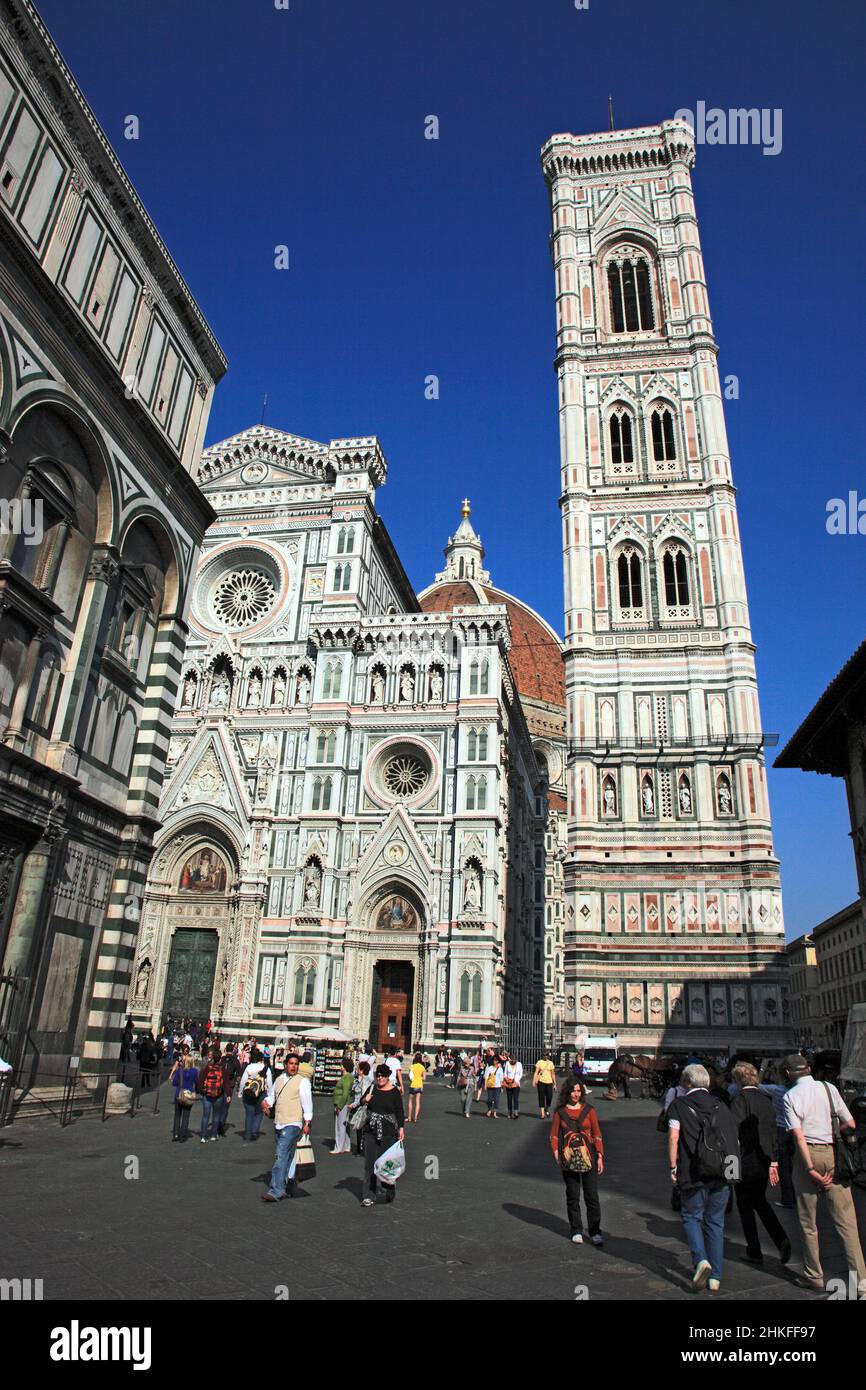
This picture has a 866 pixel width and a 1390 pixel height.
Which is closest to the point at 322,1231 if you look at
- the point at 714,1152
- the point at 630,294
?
the point at 714,1152

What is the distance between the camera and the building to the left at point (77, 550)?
41.6 ft

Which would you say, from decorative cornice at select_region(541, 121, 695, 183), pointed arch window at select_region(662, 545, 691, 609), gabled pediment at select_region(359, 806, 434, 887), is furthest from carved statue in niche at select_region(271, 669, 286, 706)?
decorative cornice at select_region(541, 121, 695, 183)

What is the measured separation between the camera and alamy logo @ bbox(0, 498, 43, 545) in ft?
41.0

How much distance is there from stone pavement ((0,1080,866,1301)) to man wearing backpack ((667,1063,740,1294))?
22 centimetres

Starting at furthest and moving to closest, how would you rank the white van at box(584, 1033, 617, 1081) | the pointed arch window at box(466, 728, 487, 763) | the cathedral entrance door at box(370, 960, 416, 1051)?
the pointed arch window at box(466, 728, 487, 763) → the cathedral entrance door at box(370, 960, 416, 1051) → the white van at box(584, 1033, 617, 1081)

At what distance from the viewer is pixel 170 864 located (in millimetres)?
36531

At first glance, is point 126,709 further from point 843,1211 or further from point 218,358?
point 843,1211

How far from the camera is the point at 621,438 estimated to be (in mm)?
42344

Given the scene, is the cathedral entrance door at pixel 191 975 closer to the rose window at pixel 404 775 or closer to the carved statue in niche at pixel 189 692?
the rose window at pixel 404 775

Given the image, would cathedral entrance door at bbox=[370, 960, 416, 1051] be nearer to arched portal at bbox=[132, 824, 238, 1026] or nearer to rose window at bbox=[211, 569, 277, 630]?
arched portal at bbox=[132, 824, 238, 1026]

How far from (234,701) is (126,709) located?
909 inches

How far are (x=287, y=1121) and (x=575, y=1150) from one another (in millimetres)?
3026

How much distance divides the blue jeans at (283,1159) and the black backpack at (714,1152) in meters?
4.32
